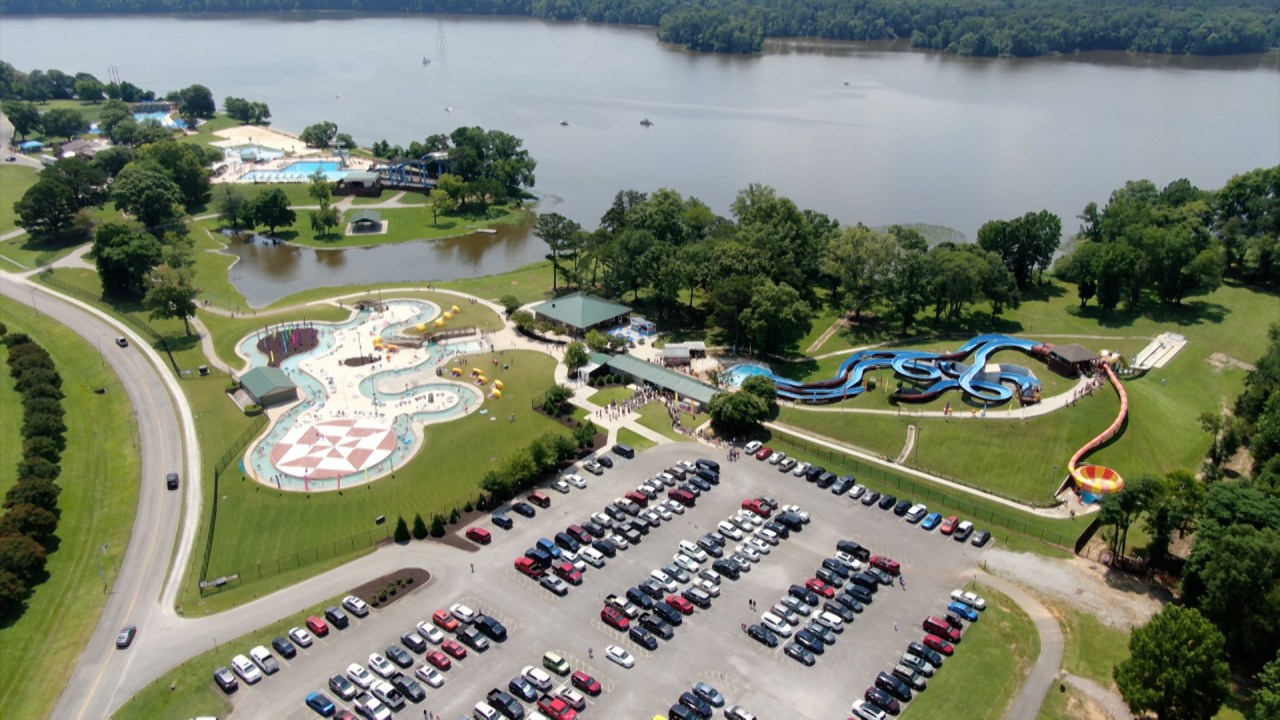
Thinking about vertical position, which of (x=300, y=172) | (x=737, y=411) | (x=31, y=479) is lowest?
(x=31, y=479)

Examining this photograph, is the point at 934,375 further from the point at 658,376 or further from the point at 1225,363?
the point at 1225,363

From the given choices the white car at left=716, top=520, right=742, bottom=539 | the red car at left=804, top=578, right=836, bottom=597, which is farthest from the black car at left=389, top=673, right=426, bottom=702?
the red car at left=804, top=578, right=836, bottom=597

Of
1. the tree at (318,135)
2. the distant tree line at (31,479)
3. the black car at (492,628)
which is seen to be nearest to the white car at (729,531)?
the black car at (492,628)

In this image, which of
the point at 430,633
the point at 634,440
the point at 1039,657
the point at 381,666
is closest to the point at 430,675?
the point at 381,666

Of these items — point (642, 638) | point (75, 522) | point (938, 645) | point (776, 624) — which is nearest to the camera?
point (938, 645)

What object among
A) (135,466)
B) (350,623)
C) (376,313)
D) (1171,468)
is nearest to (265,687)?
(350,623)

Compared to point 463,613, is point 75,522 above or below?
below

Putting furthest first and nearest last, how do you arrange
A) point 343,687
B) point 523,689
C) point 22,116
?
1. point 22,116
2. point 343,687
3. point 523,689

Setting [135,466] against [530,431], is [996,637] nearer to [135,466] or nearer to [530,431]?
[530,431]
